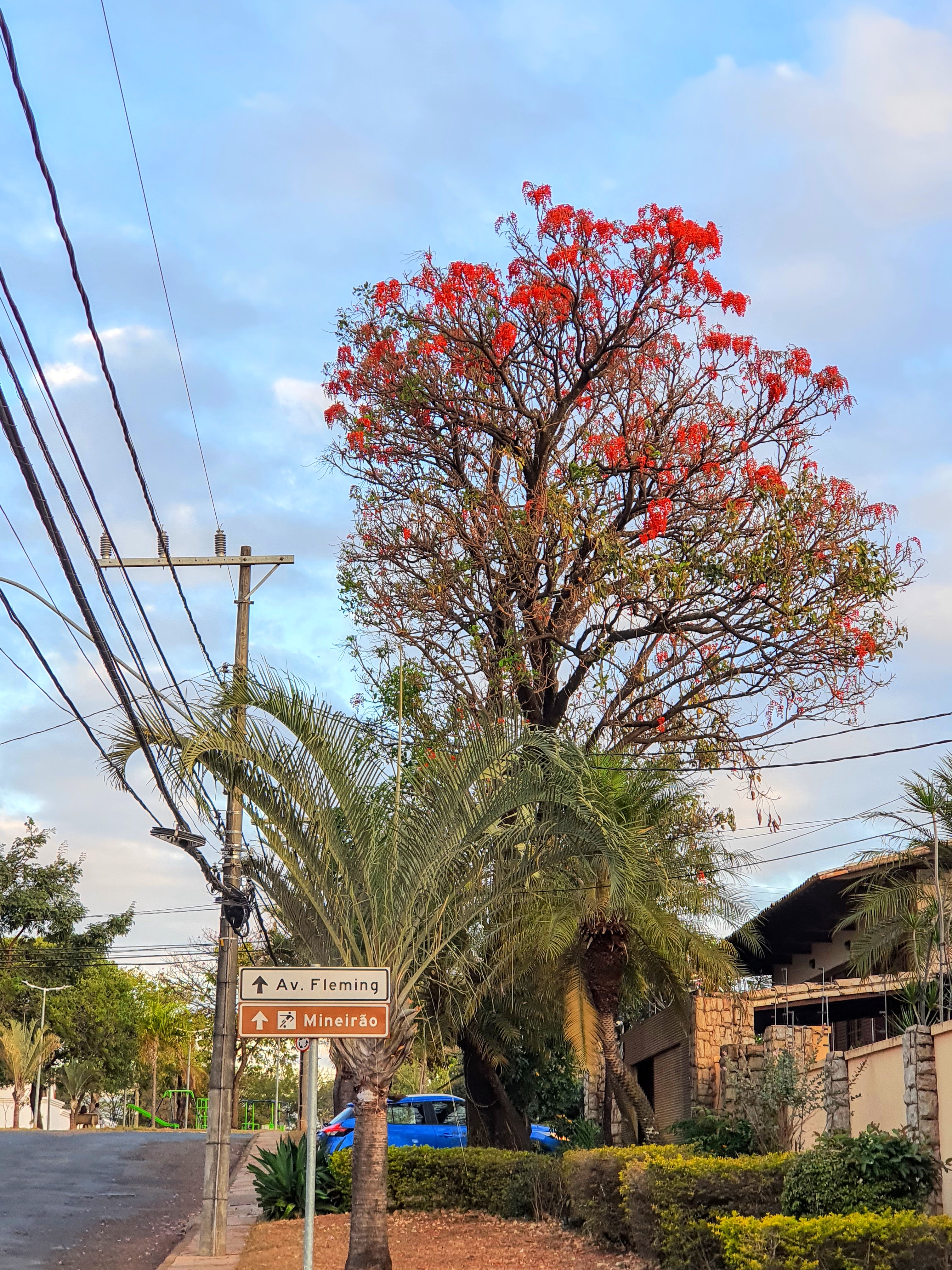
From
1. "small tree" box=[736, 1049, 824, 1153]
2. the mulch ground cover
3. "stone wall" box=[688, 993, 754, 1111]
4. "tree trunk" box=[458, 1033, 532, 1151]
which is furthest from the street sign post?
"stone wall" box=[688, 993, 754, 1111]

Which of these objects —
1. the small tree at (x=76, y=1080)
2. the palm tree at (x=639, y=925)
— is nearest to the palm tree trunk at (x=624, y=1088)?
the palm tree at (x=639, y=925)

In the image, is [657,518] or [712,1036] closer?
[657,518]

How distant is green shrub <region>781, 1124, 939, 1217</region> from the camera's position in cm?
1164

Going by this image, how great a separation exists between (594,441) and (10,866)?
139 feet

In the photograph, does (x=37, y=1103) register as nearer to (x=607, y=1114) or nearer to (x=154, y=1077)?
(x=154, y=1077)

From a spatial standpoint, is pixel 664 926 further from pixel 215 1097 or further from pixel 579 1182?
pixel 215 1097

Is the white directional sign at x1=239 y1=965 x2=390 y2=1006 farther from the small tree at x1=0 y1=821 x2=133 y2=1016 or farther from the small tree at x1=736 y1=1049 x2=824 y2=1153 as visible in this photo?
the small tree at x1=0 y1=821 x2=133 y2=1016

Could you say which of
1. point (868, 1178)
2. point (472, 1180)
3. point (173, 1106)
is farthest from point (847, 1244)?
point (173, 1106)

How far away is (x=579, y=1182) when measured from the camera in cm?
1509

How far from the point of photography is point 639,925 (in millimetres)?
18734

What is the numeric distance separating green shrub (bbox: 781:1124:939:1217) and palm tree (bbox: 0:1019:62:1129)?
42.2 meters

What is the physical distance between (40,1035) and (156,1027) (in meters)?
16.4

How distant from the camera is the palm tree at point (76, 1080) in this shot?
5459cm

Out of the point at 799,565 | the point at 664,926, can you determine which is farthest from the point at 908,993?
the point at 799,565
